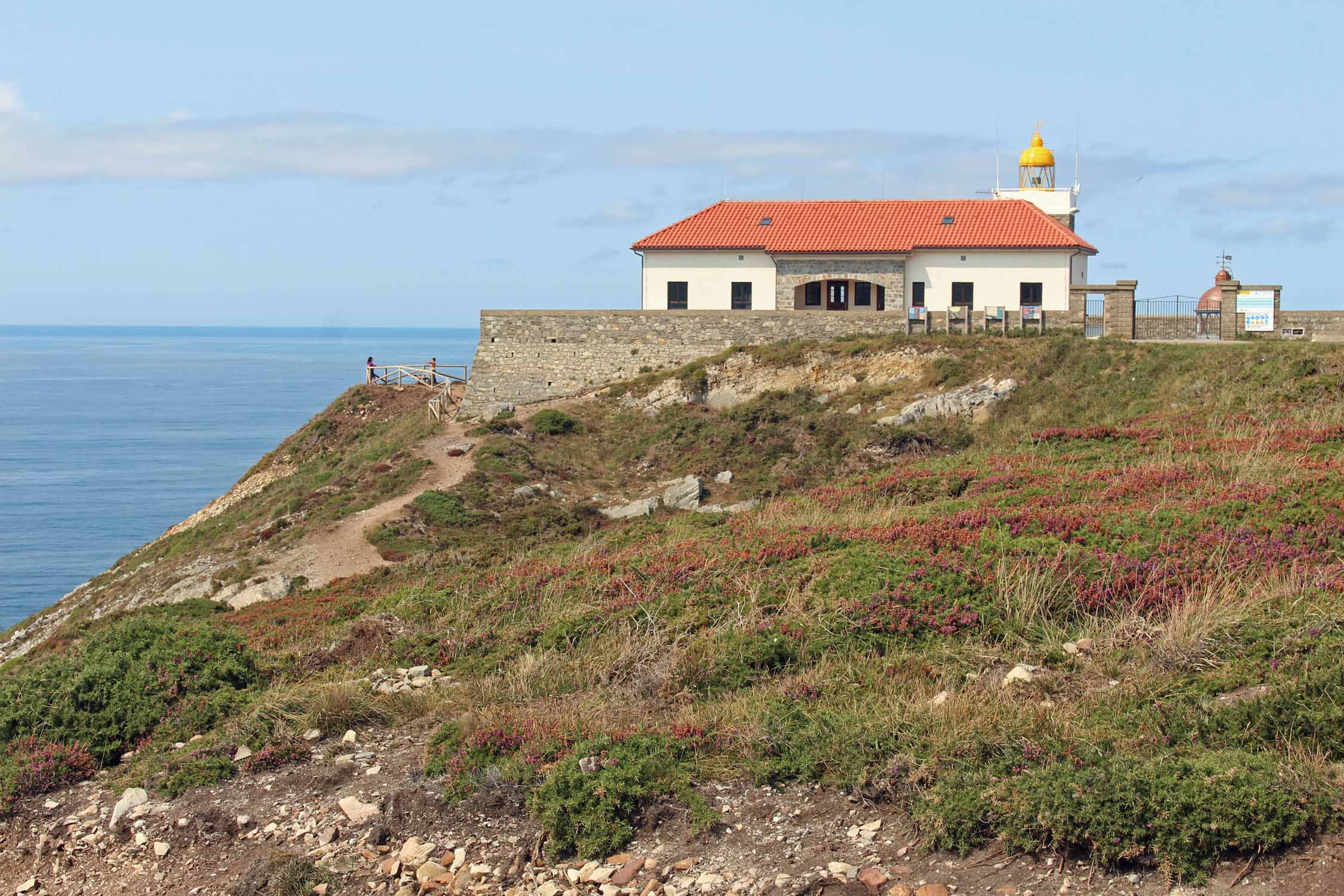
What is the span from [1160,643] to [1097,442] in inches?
454

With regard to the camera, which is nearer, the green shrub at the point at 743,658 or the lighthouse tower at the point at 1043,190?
the green shrub at the point at 743,658

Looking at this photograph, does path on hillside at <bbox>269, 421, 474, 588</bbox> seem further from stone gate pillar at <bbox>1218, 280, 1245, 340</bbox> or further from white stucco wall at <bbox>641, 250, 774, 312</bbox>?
stone gate pillar at <bbox>1218, 280, 1245, 340</bbox>

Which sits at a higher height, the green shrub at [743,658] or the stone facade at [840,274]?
the stone facade at [840,274]

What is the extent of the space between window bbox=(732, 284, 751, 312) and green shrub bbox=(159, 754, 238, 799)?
99.9 feet

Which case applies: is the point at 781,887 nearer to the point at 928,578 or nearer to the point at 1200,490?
the point at 928,578

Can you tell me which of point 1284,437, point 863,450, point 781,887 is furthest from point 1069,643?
point 863,450

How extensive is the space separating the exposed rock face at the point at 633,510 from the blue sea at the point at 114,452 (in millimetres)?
20644

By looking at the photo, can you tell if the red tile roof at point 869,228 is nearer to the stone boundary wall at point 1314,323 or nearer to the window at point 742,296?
the window at point 742,296

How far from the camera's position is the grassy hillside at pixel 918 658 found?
744 centimetres

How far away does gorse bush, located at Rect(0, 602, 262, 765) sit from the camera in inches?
398

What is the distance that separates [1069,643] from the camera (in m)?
9.91

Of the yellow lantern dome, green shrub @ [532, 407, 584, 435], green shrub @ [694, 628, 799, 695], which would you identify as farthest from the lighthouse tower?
green shrub @ [694, 628, 799, 695]

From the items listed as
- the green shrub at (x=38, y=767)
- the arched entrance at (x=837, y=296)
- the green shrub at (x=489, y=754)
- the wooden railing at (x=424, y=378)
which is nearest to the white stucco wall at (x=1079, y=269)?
the arched entrance at (x=837, y=296)

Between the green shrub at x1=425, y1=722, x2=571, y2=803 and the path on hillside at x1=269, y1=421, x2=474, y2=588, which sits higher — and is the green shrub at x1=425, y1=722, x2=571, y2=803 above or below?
above
